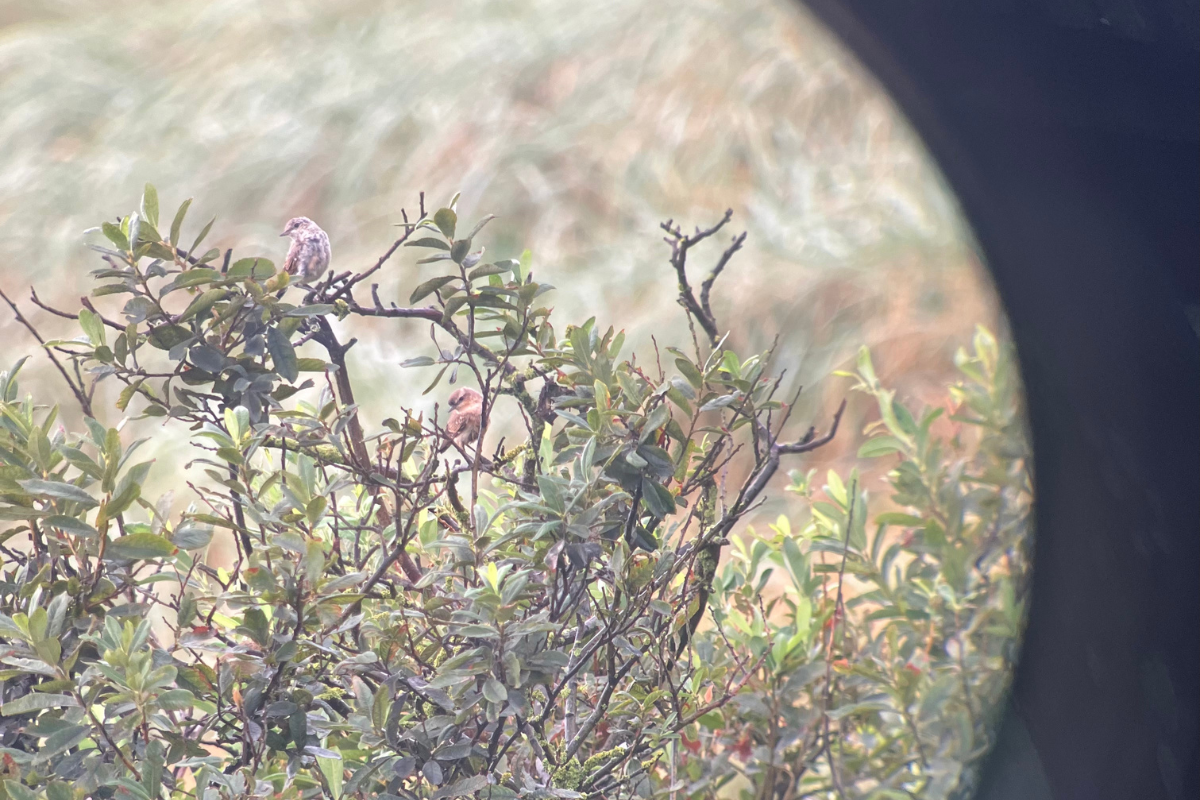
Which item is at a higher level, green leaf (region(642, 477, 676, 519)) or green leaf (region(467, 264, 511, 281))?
green leaf (region(467, 264, 511, 281))

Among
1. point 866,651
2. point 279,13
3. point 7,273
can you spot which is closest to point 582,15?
point 279,13

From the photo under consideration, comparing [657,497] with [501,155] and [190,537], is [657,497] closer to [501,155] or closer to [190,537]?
[190,537]

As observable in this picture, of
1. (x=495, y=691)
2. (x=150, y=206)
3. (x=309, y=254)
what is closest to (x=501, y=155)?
(x=309, y=254)

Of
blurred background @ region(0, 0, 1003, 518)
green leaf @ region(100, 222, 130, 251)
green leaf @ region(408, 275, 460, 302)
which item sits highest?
blurred background @ region(0, 0, 1003, 518)

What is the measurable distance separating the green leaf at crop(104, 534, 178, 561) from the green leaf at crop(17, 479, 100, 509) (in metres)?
0.04

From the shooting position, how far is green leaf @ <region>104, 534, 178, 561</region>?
0.65 metres

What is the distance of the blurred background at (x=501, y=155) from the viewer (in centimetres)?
257

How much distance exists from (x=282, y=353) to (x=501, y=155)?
8.72 feet

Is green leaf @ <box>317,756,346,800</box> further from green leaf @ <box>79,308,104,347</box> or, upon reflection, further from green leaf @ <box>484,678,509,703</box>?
green leaf @ <box>79,308,104,347</box>

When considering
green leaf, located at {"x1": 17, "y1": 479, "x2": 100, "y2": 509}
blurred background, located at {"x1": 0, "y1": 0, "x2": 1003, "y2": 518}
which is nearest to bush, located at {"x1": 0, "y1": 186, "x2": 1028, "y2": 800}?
green leaf, located at {"x1": 17, "y1": 479, "x2": 100, "y2": 509}

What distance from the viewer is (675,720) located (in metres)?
0.78

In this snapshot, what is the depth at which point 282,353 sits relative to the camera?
73 centimetres

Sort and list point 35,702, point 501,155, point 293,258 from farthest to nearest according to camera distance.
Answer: point 501,155, point 293,258, point 35,702

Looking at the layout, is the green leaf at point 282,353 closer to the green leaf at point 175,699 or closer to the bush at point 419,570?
the bush at point 419,570
